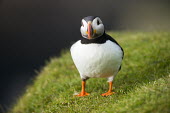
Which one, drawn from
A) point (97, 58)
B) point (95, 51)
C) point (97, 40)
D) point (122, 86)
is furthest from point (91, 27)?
point (122, 86)

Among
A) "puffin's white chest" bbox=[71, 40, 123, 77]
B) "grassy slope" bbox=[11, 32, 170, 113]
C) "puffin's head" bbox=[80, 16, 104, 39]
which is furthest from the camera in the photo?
"puffin's white chest" bbox=[71, 40, 123, 77]

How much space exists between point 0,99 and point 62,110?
6722 millimetres

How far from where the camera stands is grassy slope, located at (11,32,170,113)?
3979 mm

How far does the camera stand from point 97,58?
4805 millimetres

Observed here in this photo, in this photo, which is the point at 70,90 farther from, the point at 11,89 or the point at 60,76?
the point at 11,89

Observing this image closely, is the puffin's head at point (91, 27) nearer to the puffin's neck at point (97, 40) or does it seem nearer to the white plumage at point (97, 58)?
the puffin's neck at point (97, 40)

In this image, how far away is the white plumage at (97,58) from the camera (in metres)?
4.80

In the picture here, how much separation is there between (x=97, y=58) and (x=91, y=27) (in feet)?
1.65

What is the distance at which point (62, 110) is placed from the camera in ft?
16.7

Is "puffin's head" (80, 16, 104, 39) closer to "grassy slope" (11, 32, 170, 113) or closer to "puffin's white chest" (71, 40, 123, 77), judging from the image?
"puffin's white chest" (71, 40, 123, 77)

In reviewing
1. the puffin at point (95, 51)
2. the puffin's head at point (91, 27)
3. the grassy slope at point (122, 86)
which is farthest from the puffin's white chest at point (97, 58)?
the grassy slope at point (122, 86)

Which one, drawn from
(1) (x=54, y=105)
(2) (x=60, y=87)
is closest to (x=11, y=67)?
(2) (x=60, y=87)

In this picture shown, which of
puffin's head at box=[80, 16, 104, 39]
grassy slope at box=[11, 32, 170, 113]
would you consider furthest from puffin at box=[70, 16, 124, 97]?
grassy slope at box=[11, 32, 170, 113]

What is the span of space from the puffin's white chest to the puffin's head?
0.62 ft
